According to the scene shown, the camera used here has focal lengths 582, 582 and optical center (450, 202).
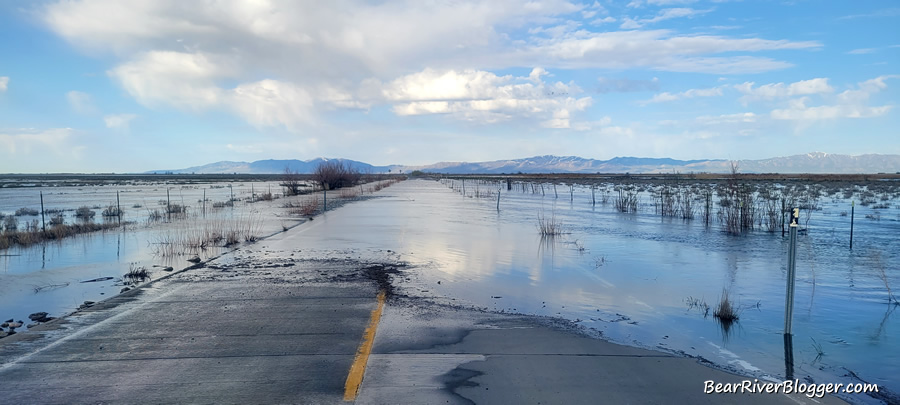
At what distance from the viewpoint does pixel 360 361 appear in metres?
6.15

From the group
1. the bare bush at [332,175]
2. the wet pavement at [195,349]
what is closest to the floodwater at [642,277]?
the wet pavement at [195,349]

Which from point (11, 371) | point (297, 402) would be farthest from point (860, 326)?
point (11, 371)

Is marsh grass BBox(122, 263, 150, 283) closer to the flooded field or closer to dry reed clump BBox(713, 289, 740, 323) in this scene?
the flooded field

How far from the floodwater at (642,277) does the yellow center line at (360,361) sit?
217 centimetres

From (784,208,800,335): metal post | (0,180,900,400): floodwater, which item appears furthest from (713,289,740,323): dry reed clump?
(784,208,800,335): metal post

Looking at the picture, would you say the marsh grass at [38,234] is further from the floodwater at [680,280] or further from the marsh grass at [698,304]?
Result: the marsh grass at [698,304]

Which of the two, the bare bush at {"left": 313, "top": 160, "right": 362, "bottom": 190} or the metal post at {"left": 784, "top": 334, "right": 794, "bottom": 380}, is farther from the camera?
the bare bush at {"left": 313, "top": 160, "right": 362, "bottom": 190}

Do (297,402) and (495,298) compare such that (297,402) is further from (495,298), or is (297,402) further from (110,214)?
(110,214)

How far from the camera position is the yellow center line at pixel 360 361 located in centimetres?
529

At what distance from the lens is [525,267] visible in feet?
44.3

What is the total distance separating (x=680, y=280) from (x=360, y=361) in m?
8.39

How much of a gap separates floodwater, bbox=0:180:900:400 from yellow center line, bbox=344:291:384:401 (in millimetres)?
2166

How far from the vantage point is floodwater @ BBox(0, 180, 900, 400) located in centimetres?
759

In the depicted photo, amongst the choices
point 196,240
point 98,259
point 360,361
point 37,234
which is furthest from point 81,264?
point 360,361
